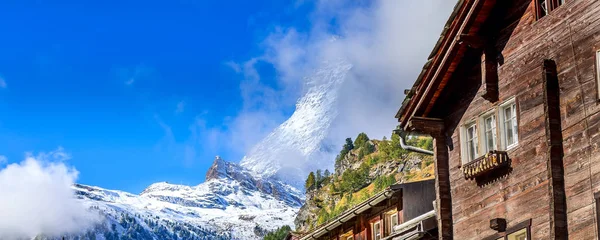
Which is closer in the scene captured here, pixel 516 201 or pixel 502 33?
pixel 516 201

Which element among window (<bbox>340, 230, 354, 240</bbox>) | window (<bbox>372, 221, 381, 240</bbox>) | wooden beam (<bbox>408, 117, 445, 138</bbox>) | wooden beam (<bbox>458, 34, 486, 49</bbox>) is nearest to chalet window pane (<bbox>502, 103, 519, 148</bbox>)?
wooden beam (<bbox>458, 34, 486, 49</bbox>)

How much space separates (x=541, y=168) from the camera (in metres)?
25.3

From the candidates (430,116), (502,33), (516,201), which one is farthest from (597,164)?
(430,116)

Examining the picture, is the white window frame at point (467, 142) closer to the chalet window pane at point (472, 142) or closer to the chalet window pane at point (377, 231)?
the chalet window pane at point (472, 142)

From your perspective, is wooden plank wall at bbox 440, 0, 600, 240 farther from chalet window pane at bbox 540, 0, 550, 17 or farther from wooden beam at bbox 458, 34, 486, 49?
wooden beam at bbox 458, 34, 486, 49

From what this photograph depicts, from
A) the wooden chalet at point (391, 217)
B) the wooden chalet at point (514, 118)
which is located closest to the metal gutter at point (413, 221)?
the wooden chalet at point (391, 217)

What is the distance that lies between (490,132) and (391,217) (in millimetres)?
17621

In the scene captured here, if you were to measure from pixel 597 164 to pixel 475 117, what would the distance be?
6173 millimetres

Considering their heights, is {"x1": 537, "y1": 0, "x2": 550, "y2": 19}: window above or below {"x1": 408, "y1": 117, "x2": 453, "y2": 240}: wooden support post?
above

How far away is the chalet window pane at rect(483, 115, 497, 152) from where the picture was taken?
28109mm

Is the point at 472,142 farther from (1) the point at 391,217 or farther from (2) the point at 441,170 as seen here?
(1) the point at 391,217

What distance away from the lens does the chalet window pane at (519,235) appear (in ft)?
84.8

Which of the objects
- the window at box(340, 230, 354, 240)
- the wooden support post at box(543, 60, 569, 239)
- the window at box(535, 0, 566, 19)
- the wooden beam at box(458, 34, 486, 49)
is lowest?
the wooden support post at box(543, 60, 569, 239)

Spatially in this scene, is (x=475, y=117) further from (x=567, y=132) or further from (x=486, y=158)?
(x=567, y=132)
